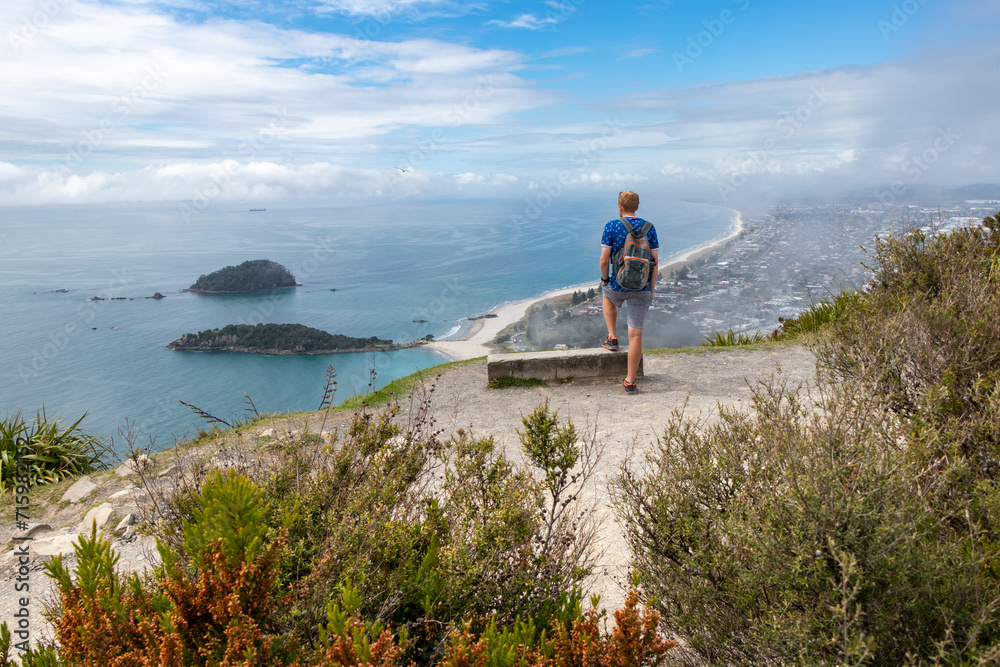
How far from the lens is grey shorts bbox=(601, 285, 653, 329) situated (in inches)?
273

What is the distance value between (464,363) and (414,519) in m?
6.60

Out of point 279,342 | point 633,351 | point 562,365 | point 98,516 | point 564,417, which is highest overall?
point 633,351

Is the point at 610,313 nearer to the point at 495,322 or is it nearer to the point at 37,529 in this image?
the point at 37,529

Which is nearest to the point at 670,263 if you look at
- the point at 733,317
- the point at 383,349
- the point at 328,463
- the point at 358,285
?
the point at 733,317

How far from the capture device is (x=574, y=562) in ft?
8.51

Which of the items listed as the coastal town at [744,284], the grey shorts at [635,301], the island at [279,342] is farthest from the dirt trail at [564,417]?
the island at [279,342]

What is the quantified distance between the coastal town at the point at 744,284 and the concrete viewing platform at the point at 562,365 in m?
15.3

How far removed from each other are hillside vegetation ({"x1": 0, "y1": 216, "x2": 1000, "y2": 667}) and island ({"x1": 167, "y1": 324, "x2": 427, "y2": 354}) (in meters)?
40.6

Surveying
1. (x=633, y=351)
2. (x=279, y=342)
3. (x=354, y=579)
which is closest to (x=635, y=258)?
(x=633, y=351)

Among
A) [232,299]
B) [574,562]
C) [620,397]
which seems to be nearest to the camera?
[574,562]

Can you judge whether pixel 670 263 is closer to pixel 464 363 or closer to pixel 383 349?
pixel 383 349

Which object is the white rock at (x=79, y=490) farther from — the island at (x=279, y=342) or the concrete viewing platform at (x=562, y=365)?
the island at (x=279, y=342)

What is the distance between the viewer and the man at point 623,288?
6.77 m

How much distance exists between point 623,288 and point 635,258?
0.44 meters
